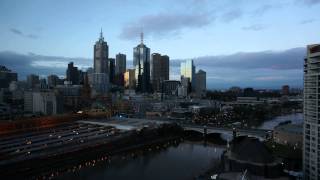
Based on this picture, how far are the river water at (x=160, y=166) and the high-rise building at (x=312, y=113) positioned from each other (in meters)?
5.46

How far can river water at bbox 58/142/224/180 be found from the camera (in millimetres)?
16781

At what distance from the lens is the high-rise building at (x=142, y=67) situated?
263 ft

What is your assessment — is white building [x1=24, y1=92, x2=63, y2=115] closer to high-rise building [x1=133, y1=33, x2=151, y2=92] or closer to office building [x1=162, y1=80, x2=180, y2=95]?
high-rise building [x1=133, y1=33, x2=151, y2=92]

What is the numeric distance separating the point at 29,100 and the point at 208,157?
29034 millimetres

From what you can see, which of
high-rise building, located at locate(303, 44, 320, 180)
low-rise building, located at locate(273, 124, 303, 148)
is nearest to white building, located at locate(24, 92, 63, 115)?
low-rise building, located at locate(273, 124, 303, 148)

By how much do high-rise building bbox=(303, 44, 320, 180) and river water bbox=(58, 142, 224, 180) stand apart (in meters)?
5.46

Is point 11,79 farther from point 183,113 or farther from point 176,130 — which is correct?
point 176,130

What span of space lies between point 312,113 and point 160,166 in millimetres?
8708

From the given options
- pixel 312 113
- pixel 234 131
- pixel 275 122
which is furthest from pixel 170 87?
pixel 312 113

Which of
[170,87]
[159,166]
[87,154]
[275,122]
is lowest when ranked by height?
[159,166]

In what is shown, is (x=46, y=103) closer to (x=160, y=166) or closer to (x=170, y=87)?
(x=160, y=166)

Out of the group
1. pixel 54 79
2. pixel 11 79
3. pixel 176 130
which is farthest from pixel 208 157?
pixel 54 79

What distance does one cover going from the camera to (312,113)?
40.9 feet

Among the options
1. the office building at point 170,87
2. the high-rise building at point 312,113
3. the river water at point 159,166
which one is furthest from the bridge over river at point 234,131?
the office building at point 170,87
